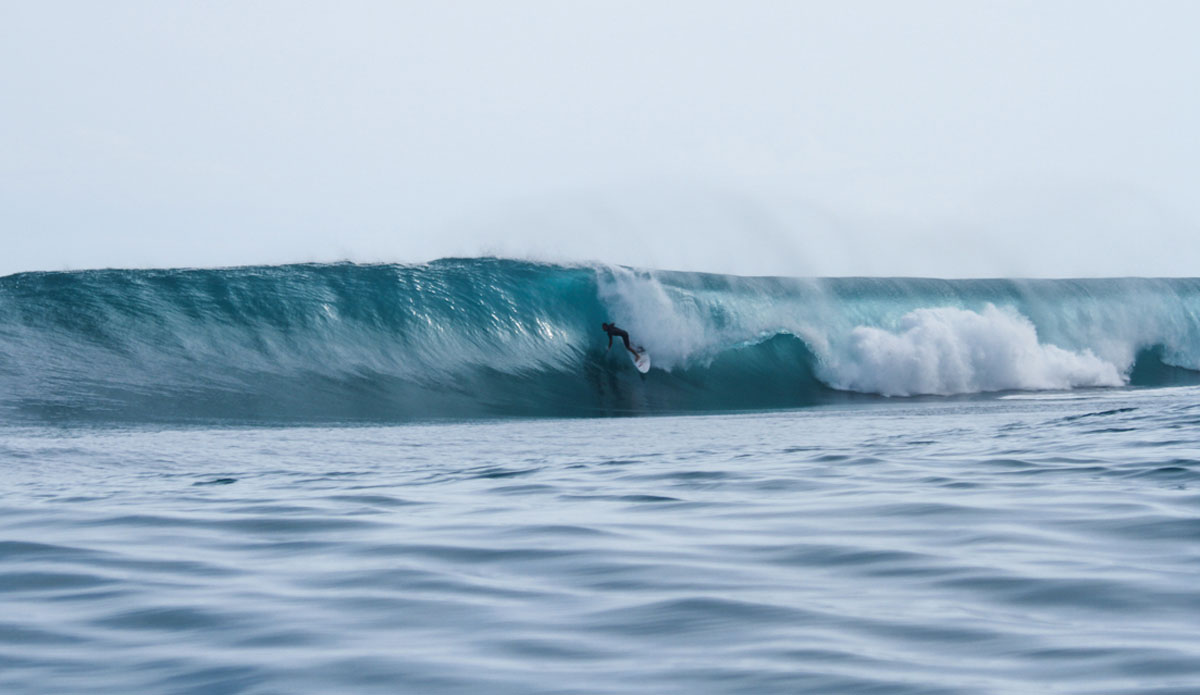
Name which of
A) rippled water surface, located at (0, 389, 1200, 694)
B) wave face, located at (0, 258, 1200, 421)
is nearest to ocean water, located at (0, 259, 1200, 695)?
rippled water surface, located at (0, 389, 1200, 694)

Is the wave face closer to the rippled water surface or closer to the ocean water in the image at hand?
the ocean water

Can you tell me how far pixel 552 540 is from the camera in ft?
12.2

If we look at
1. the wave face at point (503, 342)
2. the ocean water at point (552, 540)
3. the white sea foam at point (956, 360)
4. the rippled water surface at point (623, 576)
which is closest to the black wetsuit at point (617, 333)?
the wave face at point (503, 342)

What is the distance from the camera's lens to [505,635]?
2.54 metres

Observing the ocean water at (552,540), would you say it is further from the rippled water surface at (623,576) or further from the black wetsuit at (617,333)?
the black wetsuit at (617,333)

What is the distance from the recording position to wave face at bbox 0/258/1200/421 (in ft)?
40.1

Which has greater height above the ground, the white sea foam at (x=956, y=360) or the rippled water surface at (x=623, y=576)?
the white sea foam at (x=956, y=360)

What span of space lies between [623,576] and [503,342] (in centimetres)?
1237

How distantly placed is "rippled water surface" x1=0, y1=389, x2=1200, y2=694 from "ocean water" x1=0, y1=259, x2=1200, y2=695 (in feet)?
0.04

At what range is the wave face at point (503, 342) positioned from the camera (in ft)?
40.1

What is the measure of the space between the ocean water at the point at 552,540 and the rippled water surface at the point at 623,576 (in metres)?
0.01

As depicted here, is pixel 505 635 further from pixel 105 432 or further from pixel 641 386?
pixel 641 386

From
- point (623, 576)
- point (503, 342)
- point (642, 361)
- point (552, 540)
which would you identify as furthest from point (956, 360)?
point (623, 576)

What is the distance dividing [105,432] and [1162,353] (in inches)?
727
